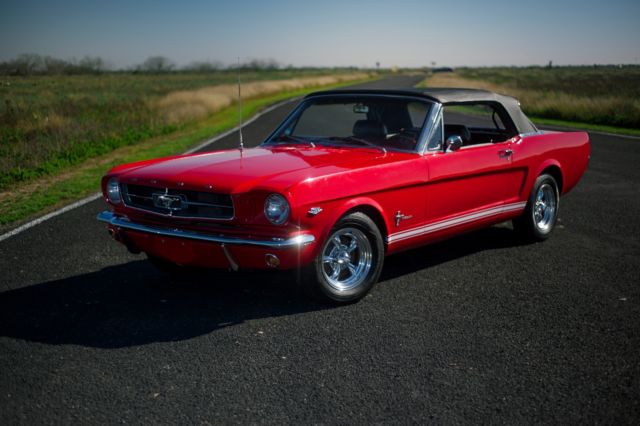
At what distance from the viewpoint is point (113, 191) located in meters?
4.86

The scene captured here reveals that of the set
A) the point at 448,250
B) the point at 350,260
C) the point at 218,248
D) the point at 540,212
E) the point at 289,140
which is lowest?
the point at 448,250

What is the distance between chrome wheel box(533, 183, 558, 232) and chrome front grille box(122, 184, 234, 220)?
3603 mm

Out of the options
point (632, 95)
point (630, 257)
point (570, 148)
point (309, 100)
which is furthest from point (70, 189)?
point (632, 95)

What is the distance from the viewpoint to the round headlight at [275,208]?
4086mm

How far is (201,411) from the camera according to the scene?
299cm

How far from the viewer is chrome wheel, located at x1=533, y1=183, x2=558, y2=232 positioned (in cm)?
647

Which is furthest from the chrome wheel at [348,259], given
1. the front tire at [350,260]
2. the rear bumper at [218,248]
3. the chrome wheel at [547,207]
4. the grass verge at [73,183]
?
the grass verge at [73,183]

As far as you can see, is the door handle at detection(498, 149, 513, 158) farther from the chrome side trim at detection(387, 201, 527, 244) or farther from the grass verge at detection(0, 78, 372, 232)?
the grass verge at detection(0, 78, 372, 232)

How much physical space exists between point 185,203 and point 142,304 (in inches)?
31.5

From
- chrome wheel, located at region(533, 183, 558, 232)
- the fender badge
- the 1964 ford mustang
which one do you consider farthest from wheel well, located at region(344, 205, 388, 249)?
chrome wheel, located at region(533, 183, 558, 232)

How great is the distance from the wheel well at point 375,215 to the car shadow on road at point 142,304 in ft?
1.83

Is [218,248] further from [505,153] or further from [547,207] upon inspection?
[547,207]

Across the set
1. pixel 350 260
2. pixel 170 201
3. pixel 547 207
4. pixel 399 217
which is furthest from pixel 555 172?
pixel 170 201

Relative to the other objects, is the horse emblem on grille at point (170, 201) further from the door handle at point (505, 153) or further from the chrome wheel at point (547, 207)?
the chrome wheel at point (547, 207)
